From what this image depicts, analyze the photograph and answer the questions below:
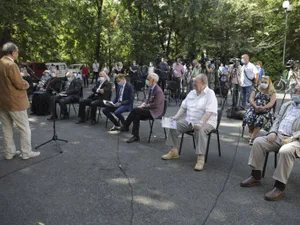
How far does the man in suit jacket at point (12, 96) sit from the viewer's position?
4.16 m

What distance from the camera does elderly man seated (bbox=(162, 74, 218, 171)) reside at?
4.16m

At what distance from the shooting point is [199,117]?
14.5 ft

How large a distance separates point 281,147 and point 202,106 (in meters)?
1.34

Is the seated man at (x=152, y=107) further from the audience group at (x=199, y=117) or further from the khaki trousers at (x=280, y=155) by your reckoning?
the khaki trousers at (x=280, y=155)

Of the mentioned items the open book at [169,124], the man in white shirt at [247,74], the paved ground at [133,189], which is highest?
the man in white shirt at [247,74]

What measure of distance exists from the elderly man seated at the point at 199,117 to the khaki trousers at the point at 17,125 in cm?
222

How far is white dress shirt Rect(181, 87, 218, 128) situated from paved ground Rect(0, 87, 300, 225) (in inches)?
27.3

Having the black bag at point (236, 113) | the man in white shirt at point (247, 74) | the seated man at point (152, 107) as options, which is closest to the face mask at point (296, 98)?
the seated man at point (152, 107)

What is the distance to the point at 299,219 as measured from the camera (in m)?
2.85

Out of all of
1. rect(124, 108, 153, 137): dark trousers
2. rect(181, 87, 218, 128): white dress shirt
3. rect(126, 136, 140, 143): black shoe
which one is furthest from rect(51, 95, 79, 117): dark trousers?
rect(181, 87, 218, 128): white dress shirt

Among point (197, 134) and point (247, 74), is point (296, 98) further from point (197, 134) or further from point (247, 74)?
point (247, 74)

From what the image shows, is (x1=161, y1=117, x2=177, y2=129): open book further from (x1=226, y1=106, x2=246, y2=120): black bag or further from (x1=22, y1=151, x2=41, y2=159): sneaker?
(x1=226, y1=106, x2=246, y2=120): black bag

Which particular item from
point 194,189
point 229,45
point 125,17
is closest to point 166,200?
point 194,189

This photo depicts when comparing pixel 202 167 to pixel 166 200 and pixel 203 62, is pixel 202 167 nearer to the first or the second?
pixel 166 200
